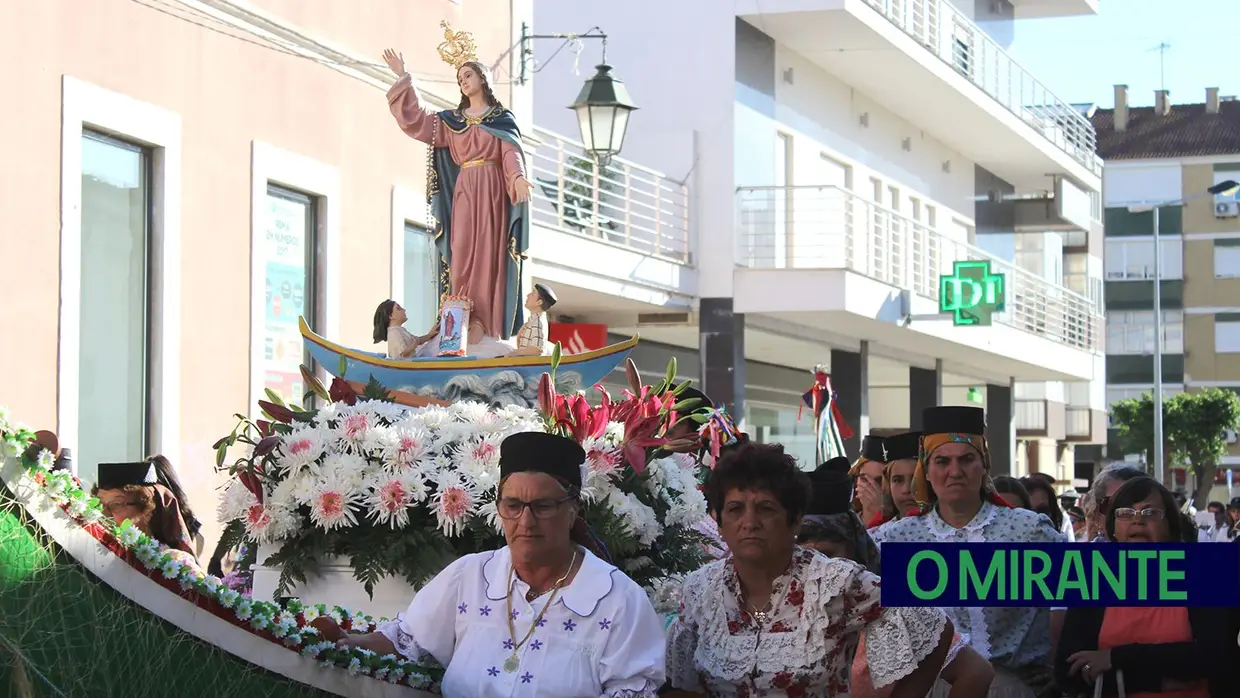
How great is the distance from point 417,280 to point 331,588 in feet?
34.1

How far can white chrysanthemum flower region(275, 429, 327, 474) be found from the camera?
646 centimetres

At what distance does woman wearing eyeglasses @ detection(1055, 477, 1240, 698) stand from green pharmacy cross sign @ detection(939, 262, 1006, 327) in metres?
20.6

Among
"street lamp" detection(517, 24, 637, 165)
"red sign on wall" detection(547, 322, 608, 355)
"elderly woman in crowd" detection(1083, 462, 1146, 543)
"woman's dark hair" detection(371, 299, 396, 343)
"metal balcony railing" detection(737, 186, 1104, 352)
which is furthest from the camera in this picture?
"metal balcony railing" detection(737, 186, 1104, 352)

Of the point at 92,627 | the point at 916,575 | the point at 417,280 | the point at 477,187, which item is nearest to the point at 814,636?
the point at 916,575

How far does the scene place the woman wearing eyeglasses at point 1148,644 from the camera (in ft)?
20.0

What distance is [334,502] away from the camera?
6301 mm

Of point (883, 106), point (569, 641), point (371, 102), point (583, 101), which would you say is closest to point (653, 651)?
point (569, 641)

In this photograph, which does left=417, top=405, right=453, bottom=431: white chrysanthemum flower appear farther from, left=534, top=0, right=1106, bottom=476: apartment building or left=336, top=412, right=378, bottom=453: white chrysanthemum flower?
left=534, top=0, right=1106, bottom=476: apartment building

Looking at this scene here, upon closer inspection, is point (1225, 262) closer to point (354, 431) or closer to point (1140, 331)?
Answer: point (1140, 331)

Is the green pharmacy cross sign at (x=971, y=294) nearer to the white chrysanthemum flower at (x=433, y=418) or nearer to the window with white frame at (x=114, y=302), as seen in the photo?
the window with white frame at (x=114, y=302)

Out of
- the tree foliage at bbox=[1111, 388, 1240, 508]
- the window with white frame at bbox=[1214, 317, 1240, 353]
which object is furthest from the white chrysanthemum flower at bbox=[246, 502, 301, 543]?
the window with white frame at bbox=[1214, 317, 1240, 353]

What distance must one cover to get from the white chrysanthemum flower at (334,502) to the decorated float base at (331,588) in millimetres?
180

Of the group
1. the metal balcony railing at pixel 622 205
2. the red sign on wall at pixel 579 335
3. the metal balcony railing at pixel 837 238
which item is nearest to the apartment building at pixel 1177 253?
the metal balcony railing at pixel 837 238

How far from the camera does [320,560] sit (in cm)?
647
